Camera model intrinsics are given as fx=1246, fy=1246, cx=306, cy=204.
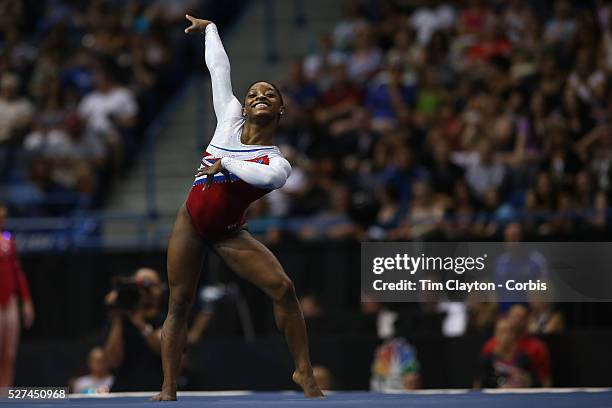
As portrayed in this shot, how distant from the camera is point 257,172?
6.58 m

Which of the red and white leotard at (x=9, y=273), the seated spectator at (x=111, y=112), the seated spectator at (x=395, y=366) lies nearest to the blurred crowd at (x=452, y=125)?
the seated spectator at (x=395, y=366)

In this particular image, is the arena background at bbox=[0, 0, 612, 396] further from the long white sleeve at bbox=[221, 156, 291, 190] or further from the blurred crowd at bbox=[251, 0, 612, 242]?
the long white sleeve at bbox=[221, 156, 291, 190]

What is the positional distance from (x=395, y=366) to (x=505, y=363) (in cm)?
110

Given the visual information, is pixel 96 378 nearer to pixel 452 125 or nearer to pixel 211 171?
pixel 211 171

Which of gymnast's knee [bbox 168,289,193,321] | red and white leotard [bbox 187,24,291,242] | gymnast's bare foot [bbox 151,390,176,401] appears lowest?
gymnast's bare foot [bbox 151,390,176,401]

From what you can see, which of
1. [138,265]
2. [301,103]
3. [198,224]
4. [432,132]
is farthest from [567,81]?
[198,224]

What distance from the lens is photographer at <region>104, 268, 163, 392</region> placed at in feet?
30.0

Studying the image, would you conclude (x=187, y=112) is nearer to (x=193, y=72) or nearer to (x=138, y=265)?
(x=193, y=72)

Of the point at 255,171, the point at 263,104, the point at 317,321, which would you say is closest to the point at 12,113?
the point at 317,321

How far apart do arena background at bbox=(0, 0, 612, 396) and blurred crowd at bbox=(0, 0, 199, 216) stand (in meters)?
0.03

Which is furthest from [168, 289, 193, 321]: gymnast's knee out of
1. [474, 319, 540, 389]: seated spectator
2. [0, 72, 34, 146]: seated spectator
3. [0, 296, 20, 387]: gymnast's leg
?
[0, 72, 34, 146]: seated spectator

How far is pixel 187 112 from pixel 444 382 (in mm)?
6671

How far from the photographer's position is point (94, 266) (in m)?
12.3

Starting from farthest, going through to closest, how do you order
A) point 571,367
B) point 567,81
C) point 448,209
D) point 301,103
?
1. point 301,103
2. point 567,81
3. point 448,209
4. point 571,367
